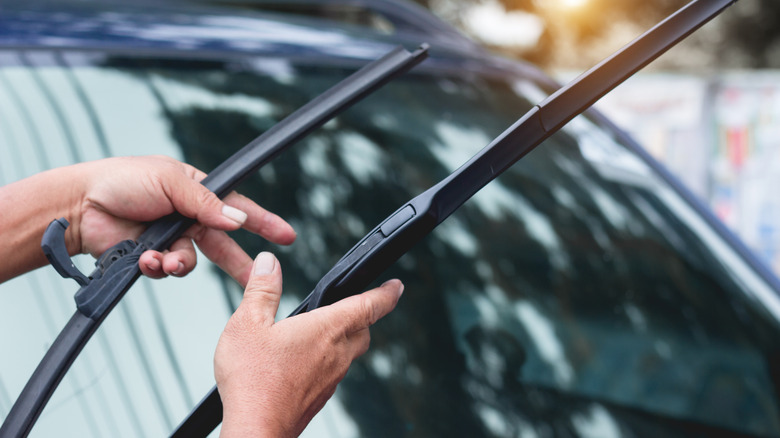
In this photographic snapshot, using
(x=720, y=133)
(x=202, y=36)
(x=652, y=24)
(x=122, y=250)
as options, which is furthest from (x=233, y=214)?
(x=652, y=24)

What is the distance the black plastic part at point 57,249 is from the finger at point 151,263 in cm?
9

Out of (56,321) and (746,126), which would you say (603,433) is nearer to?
(56,321)

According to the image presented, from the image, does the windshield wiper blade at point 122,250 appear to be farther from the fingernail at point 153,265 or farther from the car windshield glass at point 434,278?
the car windshield glass at point 434,278

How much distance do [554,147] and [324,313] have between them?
1.17 metres

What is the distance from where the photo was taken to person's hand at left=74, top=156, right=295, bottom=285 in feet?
3.40

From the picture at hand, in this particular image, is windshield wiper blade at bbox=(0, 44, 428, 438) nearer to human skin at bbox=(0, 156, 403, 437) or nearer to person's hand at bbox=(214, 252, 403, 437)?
human skin at bbox=(0, 156, 403, 437)

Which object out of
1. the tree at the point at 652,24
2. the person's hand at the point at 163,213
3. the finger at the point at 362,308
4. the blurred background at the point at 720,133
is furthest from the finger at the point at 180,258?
the tree at the point at 652,24

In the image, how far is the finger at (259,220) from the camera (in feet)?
3.64

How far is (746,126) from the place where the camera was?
580 cm

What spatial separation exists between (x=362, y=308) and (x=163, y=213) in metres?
0.38

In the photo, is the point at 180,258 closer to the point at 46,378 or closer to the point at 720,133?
the point at 46,378

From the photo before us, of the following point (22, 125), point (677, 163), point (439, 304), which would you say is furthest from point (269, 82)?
point (677, 163)

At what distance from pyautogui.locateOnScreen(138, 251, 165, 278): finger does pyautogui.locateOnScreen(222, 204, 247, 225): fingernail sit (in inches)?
4.2

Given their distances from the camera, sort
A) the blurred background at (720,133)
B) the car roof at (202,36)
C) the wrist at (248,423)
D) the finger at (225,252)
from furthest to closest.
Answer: the blurred background at (720,133), the car roof at (202,36), the finger at (225,252), the wrist at (248,423)
